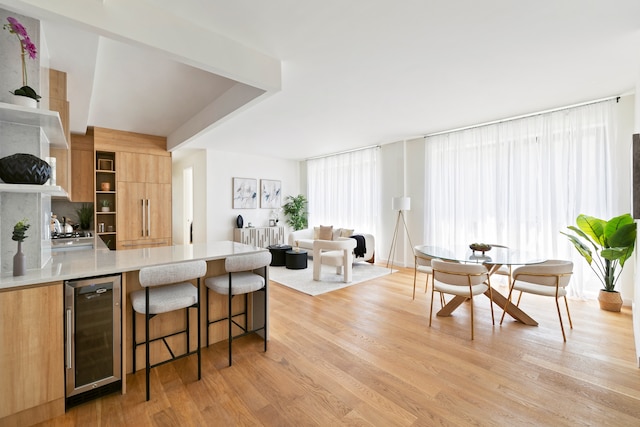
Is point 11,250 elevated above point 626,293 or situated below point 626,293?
above

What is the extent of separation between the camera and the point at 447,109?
4102 mm

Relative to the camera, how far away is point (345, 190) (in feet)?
24.0

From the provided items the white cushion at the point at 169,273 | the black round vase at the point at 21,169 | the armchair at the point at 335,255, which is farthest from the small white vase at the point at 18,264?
the armchair at the point at 335,255

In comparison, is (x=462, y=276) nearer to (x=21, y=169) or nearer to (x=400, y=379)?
(x=400, y=379)

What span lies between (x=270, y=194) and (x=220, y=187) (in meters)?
1.47

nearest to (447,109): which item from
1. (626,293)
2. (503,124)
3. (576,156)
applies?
(503,124)

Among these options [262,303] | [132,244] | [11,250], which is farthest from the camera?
[132,244]

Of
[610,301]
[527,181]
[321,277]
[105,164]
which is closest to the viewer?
[610,301]

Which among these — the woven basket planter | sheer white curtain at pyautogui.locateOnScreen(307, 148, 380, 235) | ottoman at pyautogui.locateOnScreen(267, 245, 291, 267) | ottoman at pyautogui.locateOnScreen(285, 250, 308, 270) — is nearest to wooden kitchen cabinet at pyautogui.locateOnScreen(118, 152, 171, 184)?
ottoman at pyautogui.locateOnScreen(267, 245, 291, 267)

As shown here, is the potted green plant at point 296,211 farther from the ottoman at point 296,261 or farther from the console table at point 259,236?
the ottoman at point 296,261

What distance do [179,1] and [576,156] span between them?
16.8 feet

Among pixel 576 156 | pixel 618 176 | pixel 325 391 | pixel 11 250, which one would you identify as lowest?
pixel 325 391

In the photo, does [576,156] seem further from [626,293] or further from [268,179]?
[268,179]

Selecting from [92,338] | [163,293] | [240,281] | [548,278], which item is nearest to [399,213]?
[548,278]
